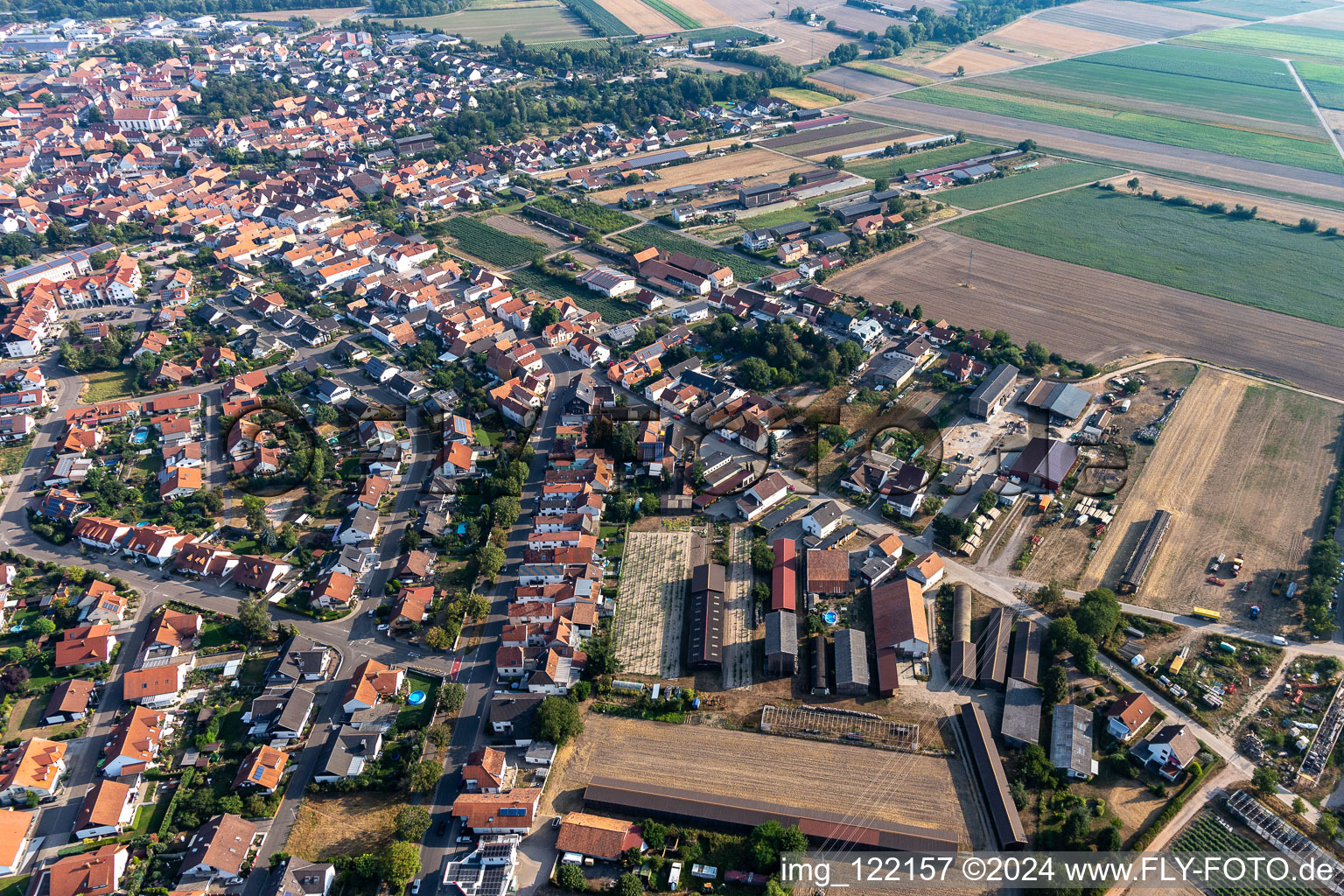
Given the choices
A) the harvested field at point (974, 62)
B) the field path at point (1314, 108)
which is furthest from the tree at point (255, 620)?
the harvested field at point (974, 62)

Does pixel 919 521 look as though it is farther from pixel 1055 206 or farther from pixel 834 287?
pixel 1055 206

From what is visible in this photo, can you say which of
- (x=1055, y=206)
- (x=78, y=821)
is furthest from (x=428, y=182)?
(x=78, y=821)

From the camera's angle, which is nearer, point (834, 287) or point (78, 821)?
point (78, 821)

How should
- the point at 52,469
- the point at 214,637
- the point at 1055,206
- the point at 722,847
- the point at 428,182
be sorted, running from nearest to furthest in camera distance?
1. the point at 722,847
2. the point at 214,637
3. the point at 52,469
4. the point at 1055,206
5. the point at 428,182

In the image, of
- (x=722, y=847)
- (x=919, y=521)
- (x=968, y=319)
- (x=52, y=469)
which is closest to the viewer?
(x=722, y=847)

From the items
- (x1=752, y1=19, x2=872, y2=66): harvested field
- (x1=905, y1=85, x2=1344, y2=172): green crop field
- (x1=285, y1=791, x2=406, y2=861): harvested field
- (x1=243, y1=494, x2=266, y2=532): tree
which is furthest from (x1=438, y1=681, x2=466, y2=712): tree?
(x1=752, y1=19, x2=872, y2=66): harvested field

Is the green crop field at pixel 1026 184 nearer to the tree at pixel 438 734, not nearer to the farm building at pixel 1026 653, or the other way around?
the farm building at pixel 1026 653

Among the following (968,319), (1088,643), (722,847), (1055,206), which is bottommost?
(722,847)
